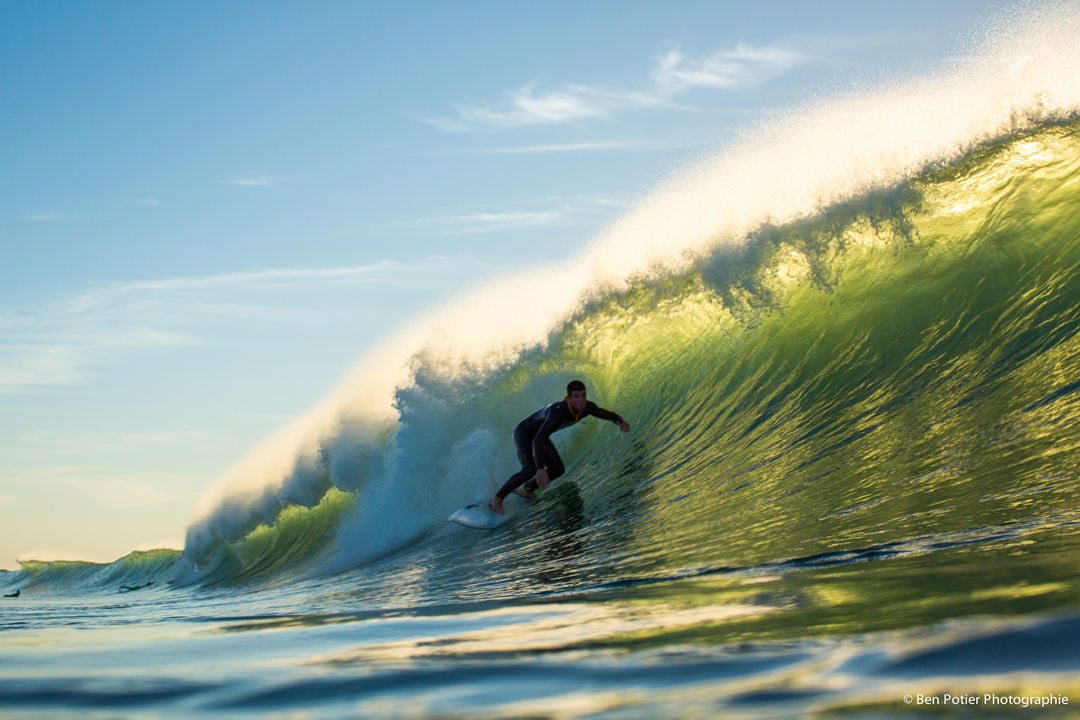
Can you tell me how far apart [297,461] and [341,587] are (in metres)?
6.01

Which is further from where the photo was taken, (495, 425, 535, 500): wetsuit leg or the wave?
the wave

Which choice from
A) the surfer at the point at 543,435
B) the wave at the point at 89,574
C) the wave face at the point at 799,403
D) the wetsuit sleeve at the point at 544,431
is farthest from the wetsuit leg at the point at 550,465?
the wave at the point at 89,574

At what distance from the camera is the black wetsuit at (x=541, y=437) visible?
6969mm

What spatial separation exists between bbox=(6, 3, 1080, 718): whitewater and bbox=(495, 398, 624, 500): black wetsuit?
315 mm

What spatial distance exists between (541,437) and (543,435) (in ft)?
0.08

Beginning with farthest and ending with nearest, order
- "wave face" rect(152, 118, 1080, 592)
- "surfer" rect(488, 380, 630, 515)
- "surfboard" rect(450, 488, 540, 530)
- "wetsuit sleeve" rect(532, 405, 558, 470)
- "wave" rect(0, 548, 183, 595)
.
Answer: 1. "wave" rect(0, 548, 183, 595)
2. "surfboard" rect(450, 488, 540, 530)
3. "wetsuit sleeve" rect(532, 405, 558, 470)
4. "surfer" rect(488, 380, 630, 515)
5. "wave face" rect(152, 118, 1080, 592)

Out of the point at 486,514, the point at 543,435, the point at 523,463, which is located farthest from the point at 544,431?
the point at 486,514

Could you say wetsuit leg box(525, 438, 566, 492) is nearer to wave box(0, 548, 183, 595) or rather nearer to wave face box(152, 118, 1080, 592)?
wave face box(152, 118, 1080, 592)

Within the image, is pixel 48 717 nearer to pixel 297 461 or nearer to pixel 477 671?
pixel 477 671

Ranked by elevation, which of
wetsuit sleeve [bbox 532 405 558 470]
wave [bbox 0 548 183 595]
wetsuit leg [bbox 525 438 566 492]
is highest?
wetsuit sleeve [bbox 532 405 558 470]

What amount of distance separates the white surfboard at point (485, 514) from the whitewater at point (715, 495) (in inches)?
6.9

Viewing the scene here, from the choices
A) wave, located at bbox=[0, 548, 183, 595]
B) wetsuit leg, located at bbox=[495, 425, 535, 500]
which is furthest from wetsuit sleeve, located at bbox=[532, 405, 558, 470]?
wave, located at bbox=[0, 548, 183, 595]

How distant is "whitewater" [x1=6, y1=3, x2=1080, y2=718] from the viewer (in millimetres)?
1585

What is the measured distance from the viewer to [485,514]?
7434 mm
